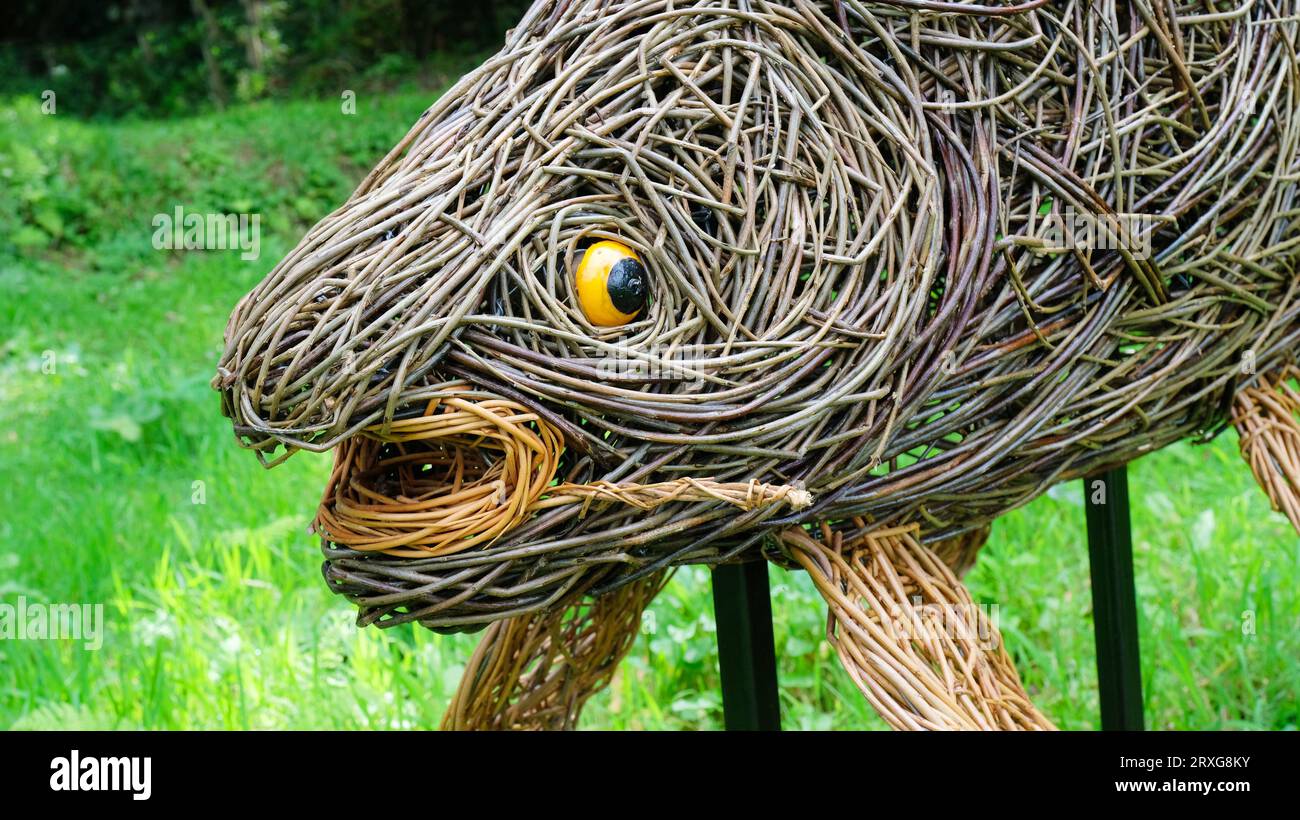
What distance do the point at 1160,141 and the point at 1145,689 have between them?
1.31 metres

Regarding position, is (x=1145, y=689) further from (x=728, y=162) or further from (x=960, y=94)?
(x=728, y=162)

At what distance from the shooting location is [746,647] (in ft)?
5.19

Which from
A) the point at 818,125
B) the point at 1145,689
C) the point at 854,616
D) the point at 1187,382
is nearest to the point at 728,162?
the point at 818,125

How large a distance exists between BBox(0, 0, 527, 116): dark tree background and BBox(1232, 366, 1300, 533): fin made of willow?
6.03m

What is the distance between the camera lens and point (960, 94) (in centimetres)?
132

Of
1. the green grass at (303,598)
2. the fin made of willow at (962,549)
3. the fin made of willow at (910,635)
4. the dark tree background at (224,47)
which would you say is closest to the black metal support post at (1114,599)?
the fin made of willow at (962,549)

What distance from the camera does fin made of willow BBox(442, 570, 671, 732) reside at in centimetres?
168

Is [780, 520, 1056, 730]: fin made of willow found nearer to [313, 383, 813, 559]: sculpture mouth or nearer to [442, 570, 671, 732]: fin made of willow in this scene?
[313, 383, 813, 559]: sculpture mouth

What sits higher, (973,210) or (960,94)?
(960,94)

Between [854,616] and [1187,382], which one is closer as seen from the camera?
[854,616]

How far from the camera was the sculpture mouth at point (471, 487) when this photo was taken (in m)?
1.12

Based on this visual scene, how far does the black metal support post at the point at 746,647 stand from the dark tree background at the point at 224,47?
19.7ft

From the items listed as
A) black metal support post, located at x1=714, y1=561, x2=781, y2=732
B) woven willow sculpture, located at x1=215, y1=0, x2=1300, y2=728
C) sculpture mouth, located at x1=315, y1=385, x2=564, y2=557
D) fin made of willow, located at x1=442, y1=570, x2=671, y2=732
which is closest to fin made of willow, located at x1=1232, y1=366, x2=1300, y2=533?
woven willow sculpture, located at x1=215, y1=0, x2=1300, y2=728

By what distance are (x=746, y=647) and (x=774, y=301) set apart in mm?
549
